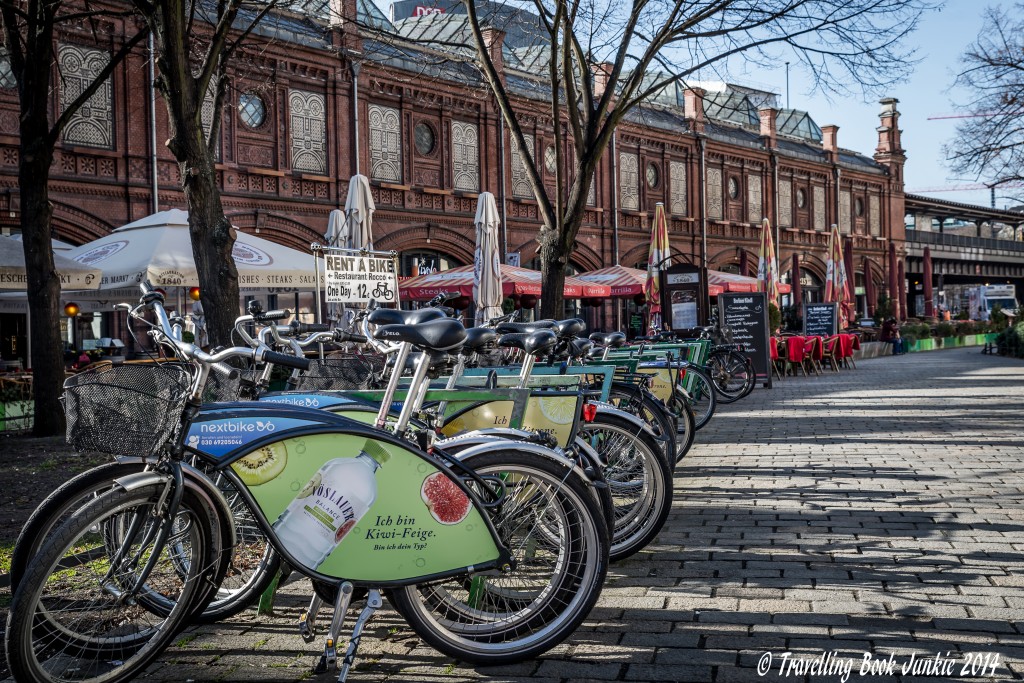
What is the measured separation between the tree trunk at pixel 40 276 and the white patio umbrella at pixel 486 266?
7240mm

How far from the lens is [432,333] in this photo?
3432 millimetres

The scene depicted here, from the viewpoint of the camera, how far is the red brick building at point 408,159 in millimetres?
19922


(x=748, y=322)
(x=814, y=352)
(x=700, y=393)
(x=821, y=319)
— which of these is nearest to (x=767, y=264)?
(x=821, y=319)

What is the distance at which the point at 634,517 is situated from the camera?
203 inches

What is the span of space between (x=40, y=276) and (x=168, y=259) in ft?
6.69

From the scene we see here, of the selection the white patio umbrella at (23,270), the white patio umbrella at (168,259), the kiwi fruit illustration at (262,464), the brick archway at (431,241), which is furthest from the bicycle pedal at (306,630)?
the brick archway at (431,241)

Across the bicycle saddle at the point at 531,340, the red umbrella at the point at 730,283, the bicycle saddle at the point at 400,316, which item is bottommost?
the bicycle saddle at the point at 531,340

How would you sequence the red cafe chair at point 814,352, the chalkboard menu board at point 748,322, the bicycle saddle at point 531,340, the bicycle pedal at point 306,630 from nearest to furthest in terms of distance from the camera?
the bicycle pedal at point 306,630
the bicycle saddle at point 531,340
the chalkboard menu board at point 748,322
the red cafe chair at point 814,352

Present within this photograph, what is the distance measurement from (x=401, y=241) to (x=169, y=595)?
2300 centimetres

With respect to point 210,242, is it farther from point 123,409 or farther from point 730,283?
point 730,283

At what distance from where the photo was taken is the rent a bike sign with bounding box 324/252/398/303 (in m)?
10.7

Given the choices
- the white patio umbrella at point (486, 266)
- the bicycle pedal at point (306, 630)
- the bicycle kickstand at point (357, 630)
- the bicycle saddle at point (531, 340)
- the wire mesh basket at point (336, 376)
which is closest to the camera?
the bicycle kickstand at point (357, 630)

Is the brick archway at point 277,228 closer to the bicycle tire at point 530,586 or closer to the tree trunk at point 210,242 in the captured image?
the tree trunk at point 210,242

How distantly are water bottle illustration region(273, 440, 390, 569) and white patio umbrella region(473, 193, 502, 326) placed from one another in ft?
42.5
